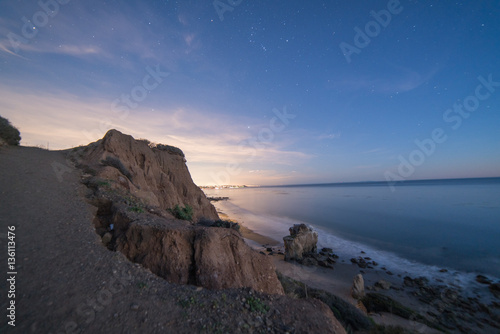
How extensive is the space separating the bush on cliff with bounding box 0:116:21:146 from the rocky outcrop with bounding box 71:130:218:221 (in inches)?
113

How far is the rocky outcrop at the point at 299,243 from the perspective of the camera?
730 inches

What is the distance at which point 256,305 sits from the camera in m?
4.16

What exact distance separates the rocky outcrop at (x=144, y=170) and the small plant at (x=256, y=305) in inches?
272

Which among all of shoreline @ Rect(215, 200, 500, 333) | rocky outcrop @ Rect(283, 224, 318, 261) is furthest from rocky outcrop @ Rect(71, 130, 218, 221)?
shoreline @ Rect(215, 200, 500, 333)

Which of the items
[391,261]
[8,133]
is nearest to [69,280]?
[8,133]

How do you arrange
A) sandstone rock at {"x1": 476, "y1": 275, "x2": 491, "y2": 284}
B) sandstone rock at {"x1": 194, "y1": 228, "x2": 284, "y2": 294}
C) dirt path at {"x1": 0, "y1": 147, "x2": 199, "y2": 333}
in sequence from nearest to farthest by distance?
dirt path at {"x1": 0, "y1": 147, "x2": 199, "y2": 333}, sandstone rock at {"x1": 194, "y1": 228, "x2": 284, "y2": 294}, sandstone rock at {"x1": 476, "y1": 275, "x2": 491, "y2": 284}

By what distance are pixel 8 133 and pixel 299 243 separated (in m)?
23.2

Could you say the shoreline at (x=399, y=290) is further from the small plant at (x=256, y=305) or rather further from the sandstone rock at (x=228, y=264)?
the small plant at (x=256, y=305)

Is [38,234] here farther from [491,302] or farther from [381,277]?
[491,302]

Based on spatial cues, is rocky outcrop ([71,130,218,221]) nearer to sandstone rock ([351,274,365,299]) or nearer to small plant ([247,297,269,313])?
small plant ([247,297,269,313])

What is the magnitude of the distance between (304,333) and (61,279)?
4.85m

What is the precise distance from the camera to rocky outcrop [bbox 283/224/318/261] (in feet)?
60.8

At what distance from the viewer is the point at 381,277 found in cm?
1540

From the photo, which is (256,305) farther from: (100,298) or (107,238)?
(107,238)
